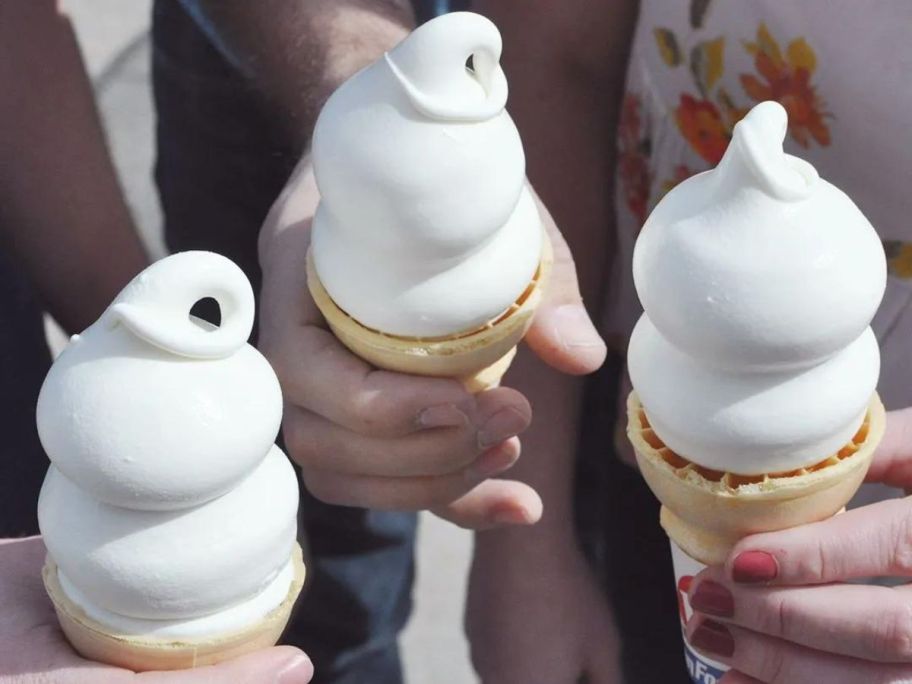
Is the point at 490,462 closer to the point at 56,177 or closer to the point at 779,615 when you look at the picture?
the point at 779,615

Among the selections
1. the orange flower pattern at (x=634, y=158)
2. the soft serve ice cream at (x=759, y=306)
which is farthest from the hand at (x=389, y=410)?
the soft serve ice cream at (x=759, y=306)

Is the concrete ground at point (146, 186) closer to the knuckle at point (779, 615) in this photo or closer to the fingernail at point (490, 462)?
the fingernail at point (490, 462)

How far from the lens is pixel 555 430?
2180 mm

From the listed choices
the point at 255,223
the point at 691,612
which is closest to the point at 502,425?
the point at 691,612

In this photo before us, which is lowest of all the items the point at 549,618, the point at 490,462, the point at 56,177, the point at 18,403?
the point at 549,618

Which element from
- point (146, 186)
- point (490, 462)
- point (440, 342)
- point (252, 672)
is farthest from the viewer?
point (146, 186)

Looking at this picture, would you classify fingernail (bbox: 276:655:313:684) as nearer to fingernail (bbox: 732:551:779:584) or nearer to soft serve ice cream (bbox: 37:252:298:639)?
soft serve ice cream (bbox: 37:252:298:639)

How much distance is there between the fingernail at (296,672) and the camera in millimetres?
1360

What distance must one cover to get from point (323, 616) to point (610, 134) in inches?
52.3

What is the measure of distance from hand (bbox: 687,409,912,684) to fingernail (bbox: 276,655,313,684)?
1.53 feet

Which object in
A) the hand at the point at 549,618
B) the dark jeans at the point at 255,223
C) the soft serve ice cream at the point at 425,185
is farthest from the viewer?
the dark jeans at the point at 255,223

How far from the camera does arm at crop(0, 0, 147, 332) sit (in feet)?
6.77

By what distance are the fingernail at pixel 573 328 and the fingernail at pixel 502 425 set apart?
0.12 metres

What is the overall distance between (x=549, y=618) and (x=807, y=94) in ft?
3.21
